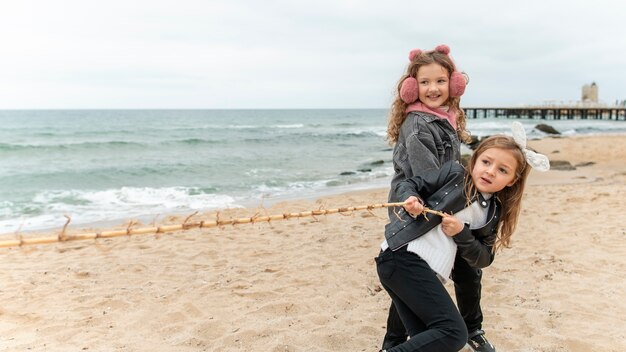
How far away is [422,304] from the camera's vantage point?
7.23 feet

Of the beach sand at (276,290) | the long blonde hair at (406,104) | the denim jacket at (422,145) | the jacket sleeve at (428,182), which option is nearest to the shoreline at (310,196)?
the beach sand at (276,290)

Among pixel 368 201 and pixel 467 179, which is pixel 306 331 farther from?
pixel 368 201

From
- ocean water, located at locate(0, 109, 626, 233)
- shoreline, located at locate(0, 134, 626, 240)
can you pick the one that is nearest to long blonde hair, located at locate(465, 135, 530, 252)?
ocean water, located at locate(0, 109, 626, 233)

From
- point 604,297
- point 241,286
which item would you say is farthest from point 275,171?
point 604,297

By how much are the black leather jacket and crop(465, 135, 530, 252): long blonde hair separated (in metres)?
0.04

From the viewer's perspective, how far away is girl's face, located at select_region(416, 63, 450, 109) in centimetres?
260

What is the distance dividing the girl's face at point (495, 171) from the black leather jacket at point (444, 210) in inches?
2.8

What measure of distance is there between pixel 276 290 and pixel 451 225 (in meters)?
2.42

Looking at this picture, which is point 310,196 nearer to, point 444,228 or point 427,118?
point 427,118

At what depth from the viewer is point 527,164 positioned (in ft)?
7.77

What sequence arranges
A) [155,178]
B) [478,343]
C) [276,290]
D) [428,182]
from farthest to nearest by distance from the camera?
[155,178] < [276,290] < [478,343] < [428,182]

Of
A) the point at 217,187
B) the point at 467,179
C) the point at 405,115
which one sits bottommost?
the point at 217,187

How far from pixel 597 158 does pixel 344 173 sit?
829cm

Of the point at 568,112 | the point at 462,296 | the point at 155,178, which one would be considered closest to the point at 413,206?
the point at 462,296
